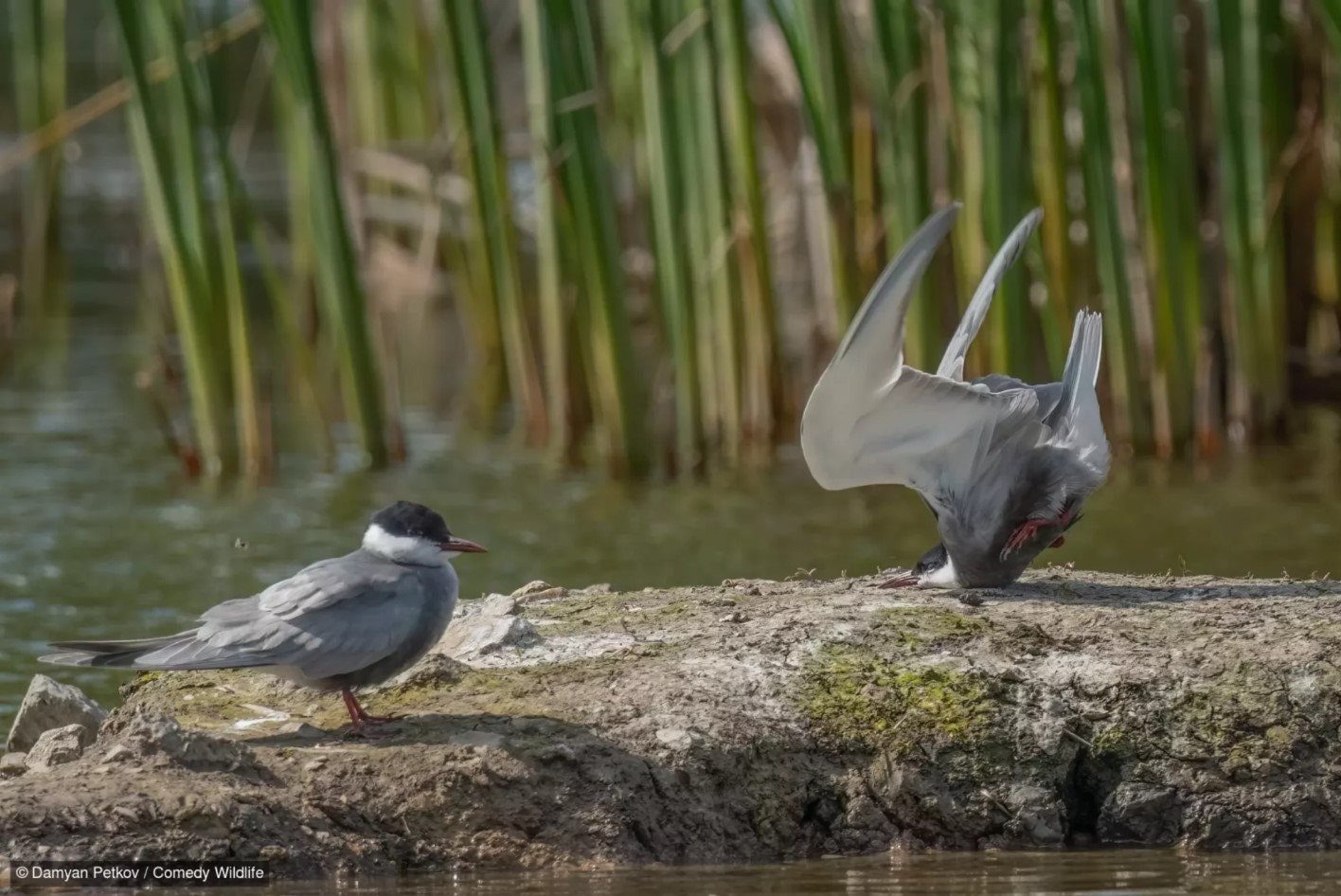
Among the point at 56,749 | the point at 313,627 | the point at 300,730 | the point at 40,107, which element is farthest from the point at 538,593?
the point at 40,107

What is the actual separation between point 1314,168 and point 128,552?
7.16 m

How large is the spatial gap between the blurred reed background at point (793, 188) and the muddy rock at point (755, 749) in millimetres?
3361

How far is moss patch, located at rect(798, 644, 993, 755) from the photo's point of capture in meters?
5.56

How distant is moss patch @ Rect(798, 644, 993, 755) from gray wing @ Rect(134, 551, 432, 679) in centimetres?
114

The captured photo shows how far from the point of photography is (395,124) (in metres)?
17.0

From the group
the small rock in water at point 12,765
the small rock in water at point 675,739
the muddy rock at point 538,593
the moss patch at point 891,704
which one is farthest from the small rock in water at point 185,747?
the muddy rock at point 538,593

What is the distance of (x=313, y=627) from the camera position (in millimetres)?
5273

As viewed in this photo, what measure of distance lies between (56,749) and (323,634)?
3.04 ft

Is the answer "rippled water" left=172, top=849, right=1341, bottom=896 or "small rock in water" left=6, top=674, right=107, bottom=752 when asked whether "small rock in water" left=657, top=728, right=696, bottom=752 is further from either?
"small rock in water" left=6, top=674, right=107, bottom=752

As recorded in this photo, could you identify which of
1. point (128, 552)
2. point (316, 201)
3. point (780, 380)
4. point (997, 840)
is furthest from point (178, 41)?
point (997, 840)

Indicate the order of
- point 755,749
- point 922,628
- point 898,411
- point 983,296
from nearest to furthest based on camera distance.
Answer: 1. point 755,749
2. point 922,628
3. point 898,411
4. point 983,296

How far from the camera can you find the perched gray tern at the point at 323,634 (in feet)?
17.1

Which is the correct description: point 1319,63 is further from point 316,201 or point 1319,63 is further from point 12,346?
point 12,346

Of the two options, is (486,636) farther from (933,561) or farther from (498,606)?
(933,561)
